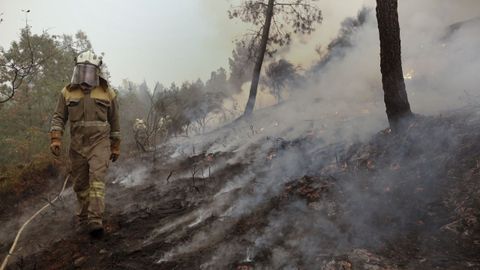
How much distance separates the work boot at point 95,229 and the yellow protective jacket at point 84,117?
95 cm

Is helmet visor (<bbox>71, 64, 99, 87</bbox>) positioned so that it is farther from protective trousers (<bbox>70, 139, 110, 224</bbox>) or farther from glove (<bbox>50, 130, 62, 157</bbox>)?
protective trousers (<bbox>70, 139, 110, 224</bbox>)

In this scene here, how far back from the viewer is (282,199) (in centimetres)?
553

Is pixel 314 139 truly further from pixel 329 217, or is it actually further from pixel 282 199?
pixel 329 217

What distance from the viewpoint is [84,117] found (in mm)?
5219

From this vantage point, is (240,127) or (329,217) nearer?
(329,217)

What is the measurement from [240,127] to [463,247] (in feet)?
32.0

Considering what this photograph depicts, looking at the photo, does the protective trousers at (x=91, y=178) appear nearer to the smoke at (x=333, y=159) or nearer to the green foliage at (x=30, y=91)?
the smoke at (x=333, y=159)

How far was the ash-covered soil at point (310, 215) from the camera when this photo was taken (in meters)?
3.93

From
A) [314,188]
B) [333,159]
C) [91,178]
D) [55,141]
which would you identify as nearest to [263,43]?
[333,159]

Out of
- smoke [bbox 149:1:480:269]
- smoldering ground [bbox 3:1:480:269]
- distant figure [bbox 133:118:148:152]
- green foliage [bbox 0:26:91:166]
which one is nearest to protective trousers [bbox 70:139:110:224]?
smoldering ground [bbox 3:1:480:269]

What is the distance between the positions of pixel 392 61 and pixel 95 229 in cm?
539

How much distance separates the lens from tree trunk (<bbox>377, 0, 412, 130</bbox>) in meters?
6.44

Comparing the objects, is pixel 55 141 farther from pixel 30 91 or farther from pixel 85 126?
pixel 30 91

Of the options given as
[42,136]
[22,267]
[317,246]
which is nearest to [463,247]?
[317,246]
